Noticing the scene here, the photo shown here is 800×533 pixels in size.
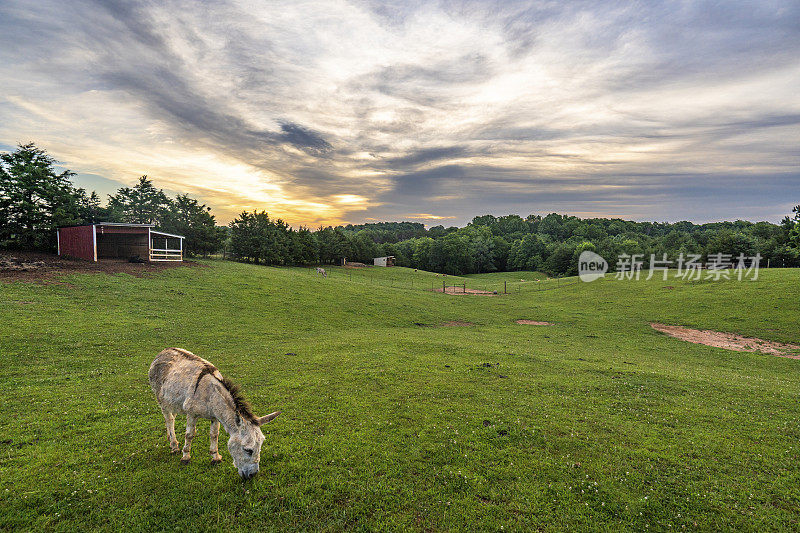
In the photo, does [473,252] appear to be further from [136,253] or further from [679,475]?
[679,475]

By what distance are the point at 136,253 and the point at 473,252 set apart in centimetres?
11218

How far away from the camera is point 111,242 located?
4328cm

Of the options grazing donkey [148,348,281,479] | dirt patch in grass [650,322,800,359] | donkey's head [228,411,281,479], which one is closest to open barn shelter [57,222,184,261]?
grazing donkey [148,348,281,479]

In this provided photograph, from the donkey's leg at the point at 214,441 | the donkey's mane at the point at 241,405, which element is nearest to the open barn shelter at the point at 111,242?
the donkey's leg at the point at 214,441

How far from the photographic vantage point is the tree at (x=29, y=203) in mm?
37656

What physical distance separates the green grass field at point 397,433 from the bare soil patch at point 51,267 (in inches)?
249

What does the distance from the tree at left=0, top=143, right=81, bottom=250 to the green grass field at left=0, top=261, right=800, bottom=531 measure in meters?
22.4

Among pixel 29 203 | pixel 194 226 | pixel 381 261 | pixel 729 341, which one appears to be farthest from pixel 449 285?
pixel 29 203

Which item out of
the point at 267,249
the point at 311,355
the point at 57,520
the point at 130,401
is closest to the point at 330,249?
the point at 267,249

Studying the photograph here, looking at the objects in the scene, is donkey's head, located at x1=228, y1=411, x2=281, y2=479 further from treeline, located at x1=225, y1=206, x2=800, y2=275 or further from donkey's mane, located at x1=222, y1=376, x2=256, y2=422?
treeline, located at x1=225, y1=206, x2=800, y2=275

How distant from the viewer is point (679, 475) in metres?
8.05

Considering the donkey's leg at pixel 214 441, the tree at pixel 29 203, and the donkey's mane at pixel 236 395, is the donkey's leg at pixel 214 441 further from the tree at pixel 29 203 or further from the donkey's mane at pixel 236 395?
the tree at pixel 29 203

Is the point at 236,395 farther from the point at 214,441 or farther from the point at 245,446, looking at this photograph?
the point at 214,441

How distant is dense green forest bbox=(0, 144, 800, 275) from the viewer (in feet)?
127
